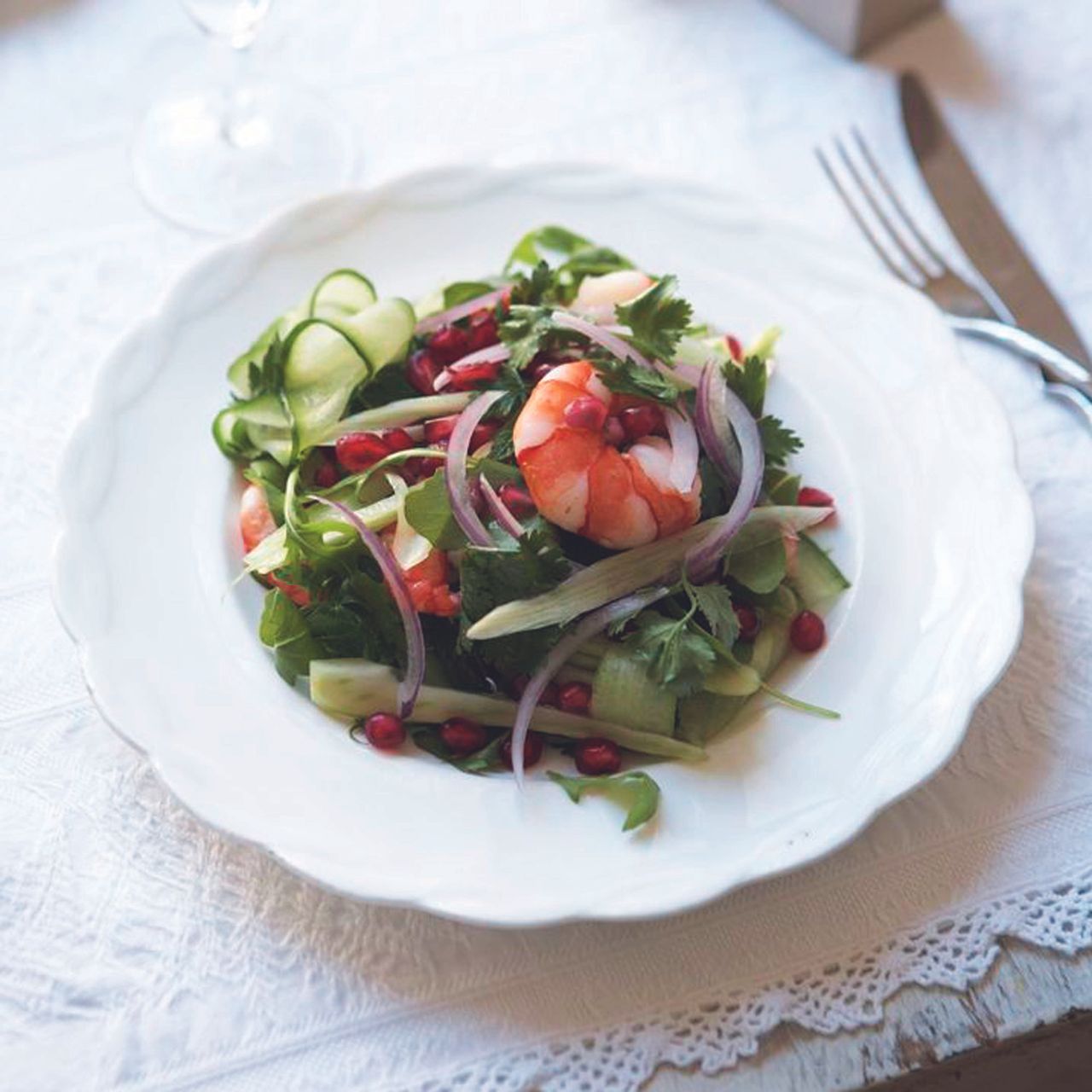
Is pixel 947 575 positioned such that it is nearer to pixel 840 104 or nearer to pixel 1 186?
pixel 840 104

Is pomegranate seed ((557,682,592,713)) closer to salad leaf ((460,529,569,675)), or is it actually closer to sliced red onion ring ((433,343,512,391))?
salad leaf ((460,529,569,675))

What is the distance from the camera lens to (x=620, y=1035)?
1.72m

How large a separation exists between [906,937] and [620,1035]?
41 cm

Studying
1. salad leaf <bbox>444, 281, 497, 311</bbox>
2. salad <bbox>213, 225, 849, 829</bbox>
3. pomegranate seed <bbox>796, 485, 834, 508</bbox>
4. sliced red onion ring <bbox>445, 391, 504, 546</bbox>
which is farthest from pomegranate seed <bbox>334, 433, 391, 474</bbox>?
pomegranate seed <bbox>796, 485, 834, 508</bbox>

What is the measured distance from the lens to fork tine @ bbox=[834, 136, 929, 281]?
8.62 ft

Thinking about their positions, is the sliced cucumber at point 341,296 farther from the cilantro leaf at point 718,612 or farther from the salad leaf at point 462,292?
the cilantro leaf at point 718,612

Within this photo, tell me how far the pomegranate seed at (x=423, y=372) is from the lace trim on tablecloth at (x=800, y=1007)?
104cm

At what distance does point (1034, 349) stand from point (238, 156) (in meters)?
1.72

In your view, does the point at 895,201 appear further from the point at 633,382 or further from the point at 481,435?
the point at 481,435

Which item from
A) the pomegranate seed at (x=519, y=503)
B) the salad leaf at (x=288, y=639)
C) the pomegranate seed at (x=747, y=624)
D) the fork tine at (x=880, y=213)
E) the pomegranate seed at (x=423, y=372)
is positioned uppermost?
the fork tine at (x=880, y=213)

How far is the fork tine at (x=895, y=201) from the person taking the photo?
263 centimetres

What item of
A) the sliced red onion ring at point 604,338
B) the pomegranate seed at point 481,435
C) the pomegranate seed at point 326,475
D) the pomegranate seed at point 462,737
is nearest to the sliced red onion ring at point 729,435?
the sliced red onion ring at point 604,338

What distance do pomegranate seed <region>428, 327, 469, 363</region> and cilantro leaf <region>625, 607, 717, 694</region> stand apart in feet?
2.02

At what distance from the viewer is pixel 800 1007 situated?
174 cm
